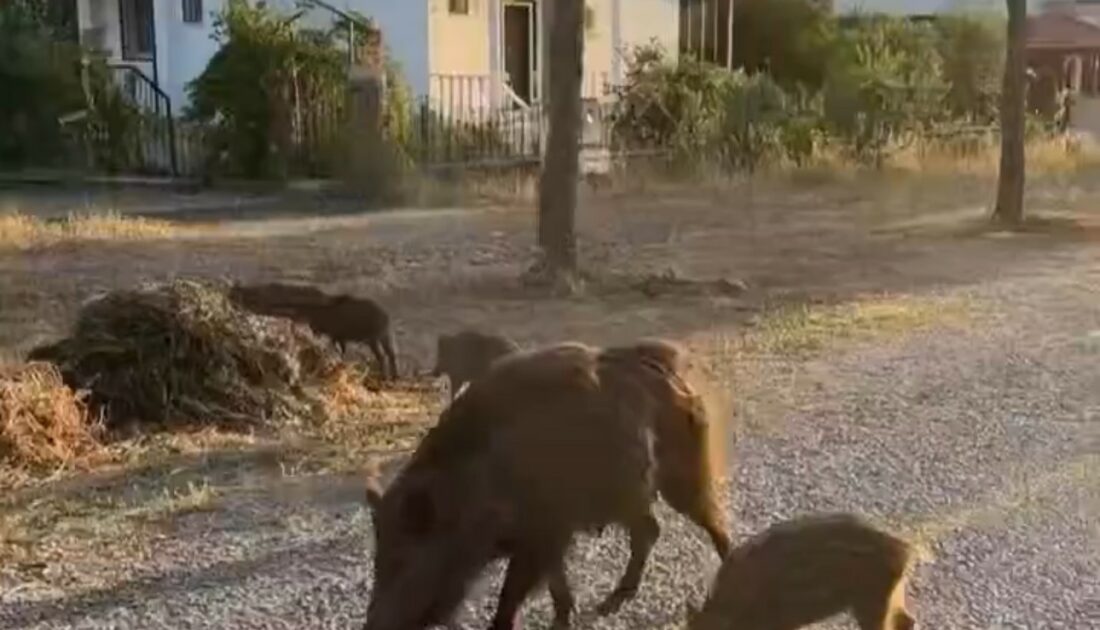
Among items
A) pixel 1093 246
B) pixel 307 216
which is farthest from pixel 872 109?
pixel 307 216

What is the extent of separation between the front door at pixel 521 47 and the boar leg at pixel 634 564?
2229cm

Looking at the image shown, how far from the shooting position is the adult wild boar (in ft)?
14.1

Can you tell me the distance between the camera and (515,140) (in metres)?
22.0

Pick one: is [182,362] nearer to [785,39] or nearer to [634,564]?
[634,564]

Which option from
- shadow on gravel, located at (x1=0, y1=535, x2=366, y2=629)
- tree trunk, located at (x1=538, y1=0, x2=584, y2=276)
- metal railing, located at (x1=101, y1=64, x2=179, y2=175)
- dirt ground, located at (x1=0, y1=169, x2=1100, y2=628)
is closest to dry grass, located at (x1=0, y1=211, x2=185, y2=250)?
dirt ground, located at (x1=0, y1=169, x2=1100, y2=628)

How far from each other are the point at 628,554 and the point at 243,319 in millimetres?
3220

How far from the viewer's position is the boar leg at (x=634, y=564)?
213 inches

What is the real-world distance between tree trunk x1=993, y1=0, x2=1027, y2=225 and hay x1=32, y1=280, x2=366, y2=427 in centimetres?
1130

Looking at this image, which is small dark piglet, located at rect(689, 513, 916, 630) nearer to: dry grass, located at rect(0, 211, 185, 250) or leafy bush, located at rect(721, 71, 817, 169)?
dry grass, located at rect(0, 211, 185, 250)

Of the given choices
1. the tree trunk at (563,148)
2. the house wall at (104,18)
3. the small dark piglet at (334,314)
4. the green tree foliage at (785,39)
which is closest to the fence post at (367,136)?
the tree trunk at (563,148)

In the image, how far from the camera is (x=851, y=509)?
6516mm

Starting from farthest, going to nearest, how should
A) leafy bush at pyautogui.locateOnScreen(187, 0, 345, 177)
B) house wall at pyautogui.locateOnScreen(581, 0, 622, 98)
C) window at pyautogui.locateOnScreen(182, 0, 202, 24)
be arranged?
house wall at pyautogui.locateOnScreen(581, 0, 622, 98)
window at pyautogui.locateOnScreen(182, 0, 202, 24)
leafy bush at pyautogui.locateOnScreen(187, 0, 345, 177)

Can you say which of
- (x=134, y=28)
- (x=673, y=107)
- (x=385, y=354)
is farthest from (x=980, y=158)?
(x=385, y=354)

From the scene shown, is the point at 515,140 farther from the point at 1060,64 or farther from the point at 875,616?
the point at 1060,64
